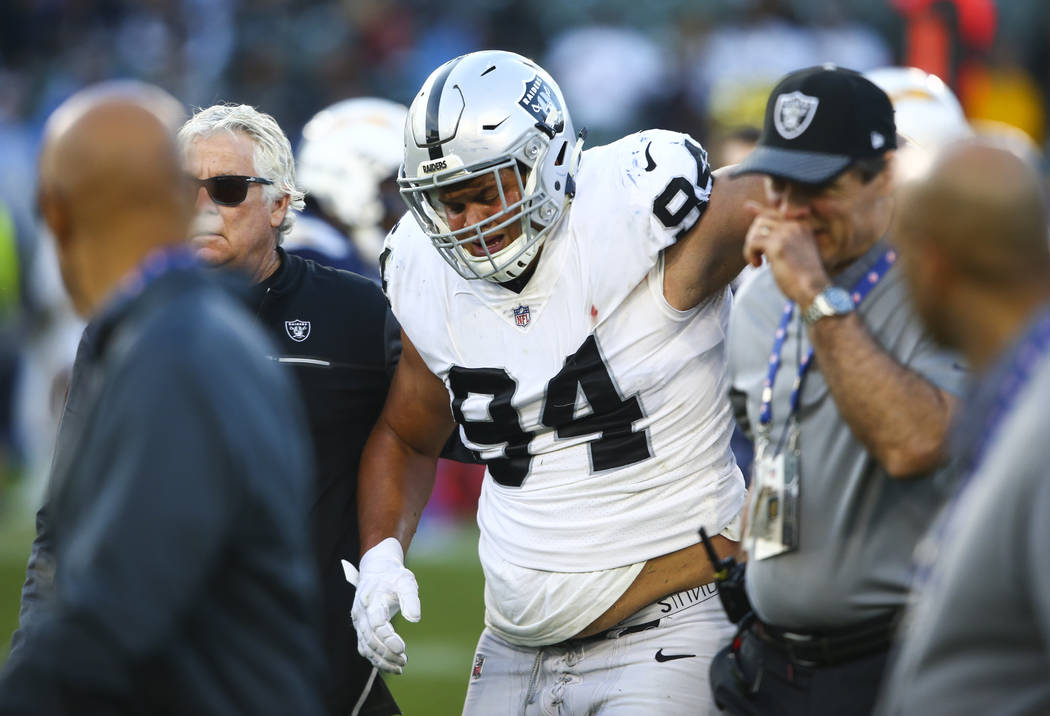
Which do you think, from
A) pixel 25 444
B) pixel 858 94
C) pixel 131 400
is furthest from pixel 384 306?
pixel 25 444

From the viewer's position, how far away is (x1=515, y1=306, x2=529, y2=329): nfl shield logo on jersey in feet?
11.6

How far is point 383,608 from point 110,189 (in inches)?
62.4

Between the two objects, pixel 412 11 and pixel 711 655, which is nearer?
pixel 711 655

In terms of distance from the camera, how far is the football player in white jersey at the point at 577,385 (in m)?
3.39

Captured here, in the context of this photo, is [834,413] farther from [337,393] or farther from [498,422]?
[337,393]

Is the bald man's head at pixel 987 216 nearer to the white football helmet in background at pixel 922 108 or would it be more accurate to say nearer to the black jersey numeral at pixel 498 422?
the black jersey numeral at pixel 498 422

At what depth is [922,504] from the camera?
107 inches

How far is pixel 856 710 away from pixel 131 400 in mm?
1599

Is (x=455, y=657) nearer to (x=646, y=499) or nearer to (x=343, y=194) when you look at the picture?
(x=343, y=194)

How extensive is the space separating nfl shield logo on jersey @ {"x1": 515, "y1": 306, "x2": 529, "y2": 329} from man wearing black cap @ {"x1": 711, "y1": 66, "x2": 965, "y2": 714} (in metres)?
0.73

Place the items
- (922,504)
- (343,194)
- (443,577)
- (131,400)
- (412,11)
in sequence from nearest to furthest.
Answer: (131,400), (922,504), (343,194), (443,577), (412,11)

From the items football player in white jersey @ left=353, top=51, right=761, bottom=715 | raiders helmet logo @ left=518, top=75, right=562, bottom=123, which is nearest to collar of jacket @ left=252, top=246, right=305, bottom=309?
football player in white jersey @ left=353, top=51, right=761, bottom=715

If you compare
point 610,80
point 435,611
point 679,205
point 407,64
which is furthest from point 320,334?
point 407,64

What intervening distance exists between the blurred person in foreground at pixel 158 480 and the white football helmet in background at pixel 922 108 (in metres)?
2.73
